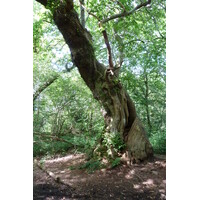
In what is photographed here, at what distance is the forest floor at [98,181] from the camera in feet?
5.48

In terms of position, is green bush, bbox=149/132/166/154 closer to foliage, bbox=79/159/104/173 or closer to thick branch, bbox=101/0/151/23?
foliage, bbox=79/159/104/173

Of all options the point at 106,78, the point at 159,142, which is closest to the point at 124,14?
the point at 106,78

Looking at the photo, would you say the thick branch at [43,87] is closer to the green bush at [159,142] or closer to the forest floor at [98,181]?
the forest floor at [98,181]

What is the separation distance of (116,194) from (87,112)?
1.10 meters

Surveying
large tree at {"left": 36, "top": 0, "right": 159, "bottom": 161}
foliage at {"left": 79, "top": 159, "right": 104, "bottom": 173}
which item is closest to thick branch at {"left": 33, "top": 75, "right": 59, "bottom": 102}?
large tree at {"left": 36, "top": 0, "right": 159, "bottom": 161}

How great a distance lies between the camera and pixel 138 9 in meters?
2.21

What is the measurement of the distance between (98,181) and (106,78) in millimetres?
1362

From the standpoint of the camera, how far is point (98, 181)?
1.86m

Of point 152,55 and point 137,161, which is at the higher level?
point 152,55

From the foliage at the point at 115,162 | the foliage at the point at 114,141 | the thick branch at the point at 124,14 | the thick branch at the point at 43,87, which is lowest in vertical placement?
the foliage at the point at 115,162

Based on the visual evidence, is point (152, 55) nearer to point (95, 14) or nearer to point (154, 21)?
point (154, 21)

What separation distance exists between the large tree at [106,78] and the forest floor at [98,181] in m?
0.27

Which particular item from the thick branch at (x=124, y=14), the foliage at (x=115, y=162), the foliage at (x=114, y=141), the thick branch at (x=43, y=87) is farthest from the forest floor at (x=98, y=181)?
the thick branch at (x=124, y=14)
